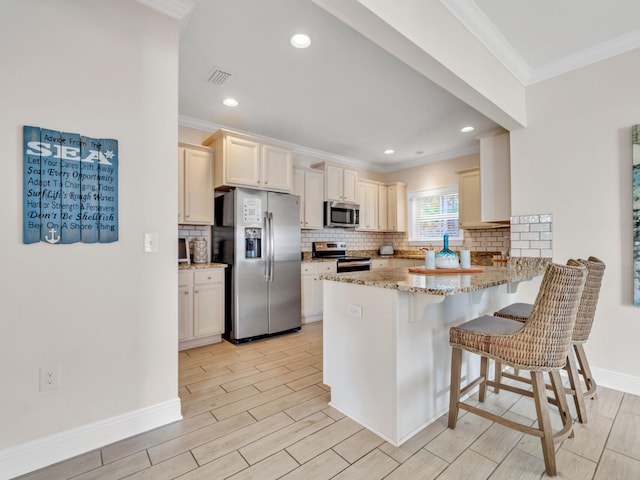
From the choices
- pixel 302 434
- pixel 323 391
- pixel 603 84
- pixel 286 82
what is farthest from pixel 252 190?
pixel 603 84

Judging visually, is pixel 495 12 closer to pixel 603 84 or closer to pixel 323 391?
pixel 603 84

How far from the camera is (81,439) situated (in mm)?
1651

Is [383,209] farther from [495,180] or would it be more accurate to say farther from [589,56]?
[589,56]

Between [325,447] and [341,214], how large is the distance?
3.63 meters

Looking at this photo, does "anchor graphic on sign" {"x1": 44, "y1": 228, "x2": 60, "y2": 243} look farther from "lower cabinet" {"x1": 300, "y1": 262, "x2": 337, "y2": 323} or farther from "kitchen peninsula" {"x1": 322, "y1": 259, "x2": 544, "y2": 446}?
"lower cabinet" {"x1": 300, "y1": 262, "x2": 337, "y2": 323}

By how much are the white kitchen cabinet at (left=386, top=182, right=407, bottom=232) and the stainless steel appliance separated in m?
0.99

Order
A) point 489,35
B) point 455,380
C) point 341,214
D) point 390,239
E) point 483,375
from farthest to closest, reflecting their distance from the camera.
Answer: point 390,239 → point 341,214 → point 489,35 → point 483,375 → point 455,380

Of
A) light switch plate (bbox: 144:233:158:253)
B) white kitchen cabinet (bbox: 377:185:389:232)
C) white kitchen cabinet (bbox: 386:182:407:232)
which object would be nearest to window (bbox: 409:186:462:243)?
white kitchen cabinet (bbox: 386:182:407:232)

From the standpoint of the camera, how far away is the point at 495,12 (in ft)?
6.81

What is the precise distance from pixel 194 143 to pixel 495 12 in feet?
Answer: 10.7

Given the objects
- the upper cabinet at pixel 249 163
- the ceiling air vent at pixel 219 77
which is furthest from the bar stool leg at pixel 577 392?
the ceiling air vent at pixel 219 77

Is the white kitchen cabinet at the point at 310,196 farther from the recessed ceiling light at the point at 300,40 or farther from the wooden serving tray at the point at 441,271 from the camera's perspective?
the wooden serving tray at the point at 441,271

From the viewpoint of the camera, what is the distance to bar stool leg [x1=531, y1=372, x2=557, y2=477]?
4.87 feet

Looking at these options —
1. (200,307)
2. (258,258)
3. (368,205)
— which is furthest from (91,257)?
(368,205)
